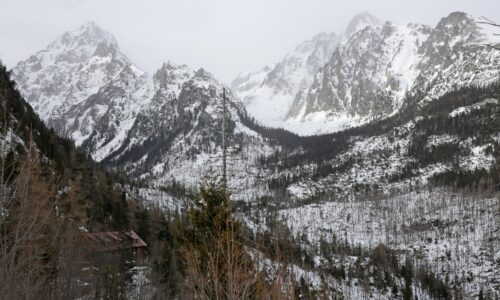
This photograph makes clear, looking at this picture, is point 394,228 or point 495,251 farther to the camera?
point 394,228

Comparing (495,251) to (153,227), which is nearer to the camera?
(153,227)

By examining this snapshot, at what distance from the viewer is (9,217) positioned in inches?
343

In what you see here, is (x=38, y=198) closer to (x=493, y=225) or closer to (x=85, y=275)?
(x=85, y=275)

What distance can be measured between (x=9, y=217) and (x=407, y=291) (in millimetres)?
124554

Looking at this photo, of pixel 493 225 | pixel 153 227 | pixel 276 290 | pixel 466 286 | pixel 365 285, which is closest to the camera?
pixel 276 290

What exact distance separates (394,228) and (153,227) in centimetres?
14108

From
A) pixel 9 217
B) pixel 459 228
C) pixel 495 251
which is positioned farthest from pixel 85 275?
pixel 459 228

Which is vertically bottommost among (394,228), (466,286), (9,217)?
(466,286)

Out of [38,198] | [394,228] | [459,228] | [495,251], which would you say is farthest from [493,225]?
[38,198]

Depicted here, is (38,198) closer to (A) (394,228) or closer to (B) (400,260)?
(B) (400,260)

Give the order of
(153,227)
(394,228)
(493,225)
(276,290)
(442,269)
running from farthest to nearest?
(394,228) → (493,225) → (442,269) → (153,227) → (276,290)

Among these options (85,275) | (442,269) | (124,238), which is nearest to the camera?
(85,275)

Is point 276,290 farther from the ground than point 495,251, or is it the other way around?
point 276,290

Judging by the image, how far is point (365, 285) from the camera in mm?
128875
